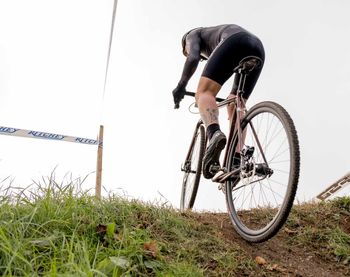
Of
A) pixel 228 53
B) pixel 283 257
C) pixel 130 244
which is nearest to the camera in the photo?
pixel 130 244

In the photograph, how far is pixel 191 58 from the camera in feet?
11.6

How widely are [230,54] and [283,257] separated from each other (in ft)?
5.48

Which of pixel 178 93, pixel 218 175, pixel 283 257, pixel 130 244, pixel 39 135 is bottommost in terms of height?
pixel 283 257

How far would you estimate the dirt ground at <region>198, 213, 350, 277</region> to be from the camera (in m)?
2.55

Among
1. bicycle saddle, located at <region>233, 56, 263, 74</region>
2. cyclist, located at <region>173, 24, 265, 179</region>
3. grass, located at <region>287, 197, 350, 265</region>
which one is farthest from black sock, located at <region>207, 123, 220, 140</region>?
grass, located at <region>287, 197, 350, 265</region>

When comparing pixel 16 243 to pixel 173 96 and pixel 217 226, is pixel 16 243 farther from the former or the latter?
pixel 173 96

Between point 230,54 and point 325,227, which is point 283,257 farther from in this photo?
point 230,54

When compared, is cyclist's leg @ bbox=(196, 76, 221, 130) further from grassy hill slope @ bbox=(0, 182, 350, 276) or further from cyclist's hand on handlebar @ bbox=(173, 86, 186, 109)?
grassy hill slope @ bbox=(0, 182, 350, 276)

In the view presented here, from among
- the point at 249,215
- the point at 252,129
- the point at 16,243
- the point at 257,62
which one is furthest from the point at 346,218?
the point at 16,243

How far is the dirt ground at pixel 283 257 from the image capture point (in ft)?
8.38

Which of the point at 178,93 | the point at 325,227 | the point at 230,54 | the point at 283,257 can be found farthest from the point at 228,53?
the point at 325,227

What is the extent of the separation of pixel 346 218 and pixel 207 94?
2.00m

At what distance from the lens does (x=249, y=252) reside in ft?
8.93

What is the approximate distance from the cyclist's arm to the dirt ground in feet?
4.33
